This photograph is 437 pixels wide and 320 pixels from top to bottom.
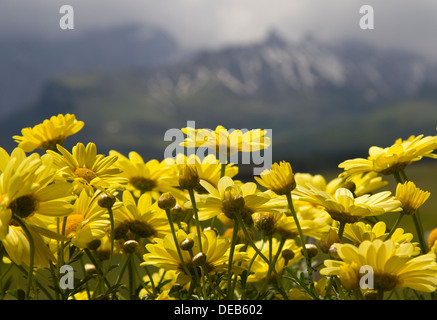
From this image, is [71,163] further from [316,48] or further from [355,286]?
[316,48]

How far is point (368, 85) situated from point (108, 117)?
255ft

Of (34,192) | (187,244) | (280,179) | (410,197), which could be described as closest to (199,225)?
(187,244)

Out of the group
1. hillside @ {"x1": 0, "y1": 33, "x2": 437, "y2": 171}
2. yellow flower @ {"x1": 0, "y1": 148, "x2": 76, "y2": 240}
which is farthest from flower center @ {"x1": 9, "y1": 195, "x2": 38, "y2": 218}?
hillside @ {"x1": 0, "y1": 33, "x2": 437, "y2": 171}

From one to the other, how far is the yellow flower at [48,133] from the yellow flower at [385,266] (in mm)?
658

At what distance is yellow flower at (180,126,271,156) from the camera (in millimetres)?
845

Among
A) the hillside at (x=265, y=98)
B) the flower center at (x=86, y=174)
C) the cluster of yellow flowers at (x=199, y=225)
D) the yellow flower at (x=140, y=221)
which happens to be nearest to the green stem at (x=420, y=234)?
the cluster of yellow flowers at (x=199, y=225)

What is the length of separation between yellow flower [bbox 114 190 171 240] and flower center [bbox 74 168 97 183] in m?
0.09

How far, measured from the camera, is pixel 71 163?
825 millimetres

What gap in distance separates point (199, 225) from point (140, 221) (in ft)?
0.65

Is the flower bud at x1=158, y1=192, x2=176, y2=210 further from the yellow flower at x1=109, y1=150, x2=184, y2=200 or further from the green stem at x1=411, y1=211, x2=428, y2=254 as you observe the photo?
the green stem at x1=411, y1=211, x2=428, y2=254

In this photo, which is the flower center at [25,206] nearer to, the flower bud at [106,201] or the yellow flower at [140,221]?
the flower bud at [106,201]

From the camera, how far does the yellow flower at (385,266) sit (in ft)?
1.96

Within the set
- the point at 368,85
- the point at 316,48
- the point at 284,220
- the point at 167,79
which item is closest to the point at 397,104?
Answer: the point at 368,85

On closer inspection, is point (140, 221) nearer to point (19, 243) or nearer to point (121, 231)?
point (121, 231)
